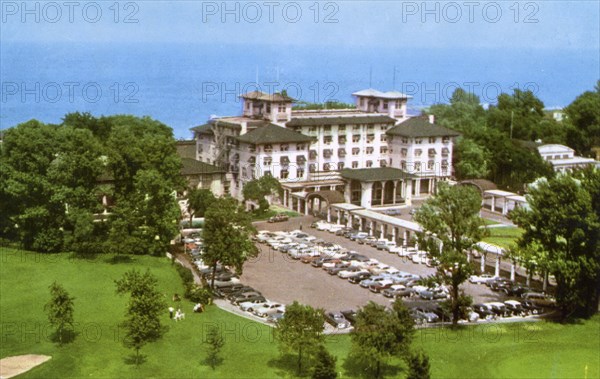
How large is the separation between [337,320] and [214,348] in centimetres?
987

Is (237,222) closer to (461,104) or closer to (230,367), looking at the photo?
(230,367)

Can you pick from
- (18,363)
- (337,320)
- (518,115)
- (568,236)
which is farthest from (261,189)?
(518,115)

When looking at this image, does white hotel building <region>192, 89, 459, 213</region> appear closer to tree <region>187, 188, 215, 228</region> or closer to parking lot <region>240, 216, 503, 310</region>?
tree <region>187, 188, 215, 228</region>

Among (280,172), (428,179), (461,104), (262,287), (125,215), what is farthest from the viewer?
(461,104)

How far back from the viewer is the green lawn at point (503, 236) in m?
67.5

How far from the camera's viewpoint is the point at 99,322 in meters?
45.4

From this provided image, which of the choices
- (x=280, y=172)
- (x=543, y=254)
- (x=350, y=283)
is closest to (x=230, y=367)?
(x=350, y=283)

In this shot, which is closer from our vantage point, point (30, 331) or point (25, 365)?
point (25, 365)

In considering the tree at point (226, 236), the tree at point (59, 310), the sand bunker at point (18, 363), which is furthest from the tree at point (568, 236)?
the sand bunker at point (18, 363)

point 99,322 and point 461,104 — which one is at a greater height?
point 461,104

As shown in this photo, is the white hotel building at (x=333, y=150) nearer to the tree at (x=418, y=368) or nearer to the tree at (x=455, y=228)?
the tree at (x=455, y=228)

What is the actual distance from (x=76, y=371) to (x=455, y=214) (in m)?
23.3

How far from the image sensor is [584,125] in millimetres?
109312

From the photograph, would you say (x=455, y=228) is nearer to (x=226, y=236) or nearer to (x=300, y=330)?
(x=300, y=330)
